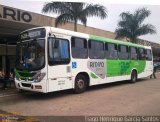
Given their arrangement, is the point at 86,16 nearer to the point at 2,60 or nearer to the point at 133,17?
the point at 2,60

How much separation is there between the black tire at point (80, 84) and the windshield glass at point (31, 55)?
2255mm

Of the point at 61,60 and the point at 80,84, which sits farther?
the point at 80,84

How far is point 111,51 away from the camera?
13617mm

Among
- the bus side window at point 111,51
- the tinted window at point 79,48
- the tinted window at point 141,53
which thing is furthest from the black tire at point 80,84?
the tinted window at point 141,53

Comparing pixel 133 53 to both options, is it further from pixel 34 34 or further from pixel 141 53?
pixel 34 34

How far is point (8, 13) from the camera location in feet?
53.5

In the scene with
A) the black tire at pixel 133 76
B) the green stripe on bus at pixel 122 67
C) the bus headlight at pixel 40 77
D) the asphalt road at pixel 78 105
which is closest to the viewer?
the asphalt road at pixel 78 105

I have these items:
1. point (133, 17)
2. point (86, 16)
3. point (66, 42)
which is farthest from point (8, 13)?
point (133, 17)

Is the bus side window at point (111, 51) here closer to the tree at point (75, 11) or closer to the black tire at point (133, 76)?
the black tire at point (133, 76)

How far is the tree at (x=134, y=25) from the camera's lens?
27016 mm

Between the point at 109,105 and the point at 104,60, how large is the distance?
4.75 meters

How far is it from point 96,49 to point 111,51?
1566mm

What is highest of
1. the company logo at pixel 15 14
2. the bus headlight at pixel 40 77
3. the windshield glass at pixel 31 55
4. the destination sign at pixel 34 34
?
the company logo at pixel 15 14

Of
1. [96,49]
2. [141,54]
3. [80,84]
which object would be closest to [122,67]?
[96,49]
